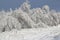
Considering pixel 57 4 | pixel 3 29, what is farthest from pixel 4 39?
pixel 57 4

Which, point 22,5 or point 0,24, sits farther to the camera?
point 22,5

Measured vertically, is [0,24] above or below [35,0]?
below

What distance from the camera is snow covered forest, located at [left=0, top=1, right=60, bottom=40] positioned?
187 inches

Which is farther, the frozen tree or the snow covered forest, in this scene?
the frozen tree

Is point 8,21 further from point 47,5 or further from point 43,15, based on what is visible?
point 47,5

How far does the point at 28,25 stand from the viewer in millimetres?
6297

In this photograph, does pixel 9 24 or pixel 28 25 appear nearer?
pixel 9 24

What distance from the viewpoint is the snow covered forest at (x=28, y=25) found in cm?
474

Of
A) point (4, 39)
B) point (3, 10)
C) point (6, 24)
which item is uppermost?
point (3, 10)

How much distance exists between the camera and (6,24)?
5.92 meters

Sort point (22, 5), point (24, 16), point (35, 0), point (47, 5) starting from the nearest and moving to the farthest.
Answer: point (24, 16), point (22, 5), point (35, 0), point (47, 5)

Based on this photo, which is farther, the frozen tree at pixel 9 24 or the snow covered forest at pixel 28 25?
the frozen tree at pixel 9 24

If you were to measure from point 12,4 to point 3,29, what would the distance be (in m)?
2.15

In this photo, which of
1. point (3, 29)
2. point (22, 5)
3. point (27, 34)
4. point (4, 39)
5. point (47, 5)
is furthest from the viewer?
point (47, 5)
